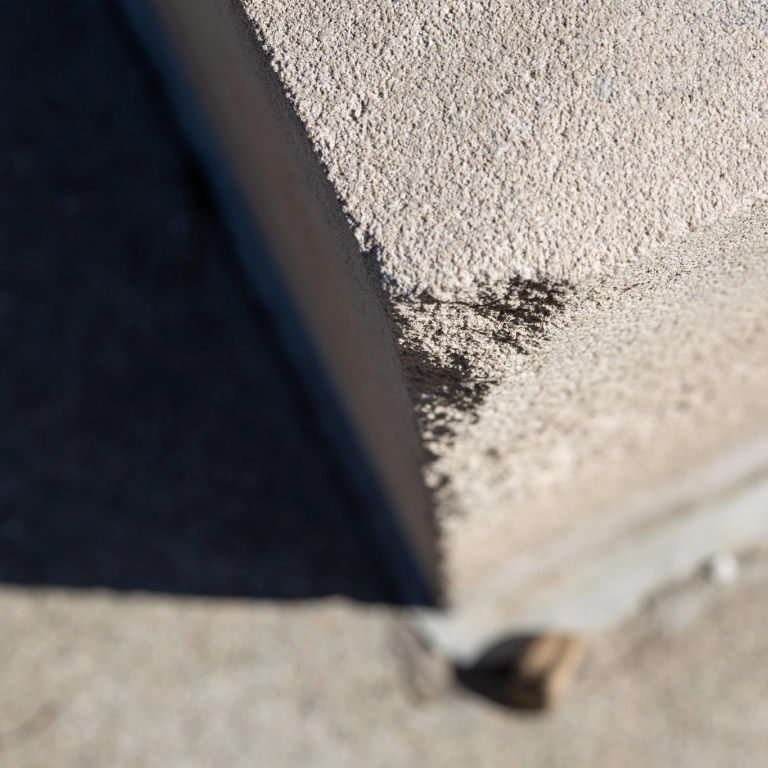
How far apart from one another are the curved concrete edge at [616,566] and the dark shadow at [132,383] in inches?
14.8

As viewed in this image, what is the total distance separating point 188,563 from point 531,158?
2.38 m

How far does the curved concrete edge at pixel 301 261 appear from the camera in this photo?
155cm

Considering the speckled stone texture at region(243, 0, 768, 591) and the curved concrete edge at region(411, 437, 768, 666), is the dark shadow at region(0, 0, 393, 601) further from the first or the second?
the speckled stone texture at region(243, 0, 768, 591)

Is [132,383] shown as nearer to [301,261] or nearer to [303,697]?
[301,261]

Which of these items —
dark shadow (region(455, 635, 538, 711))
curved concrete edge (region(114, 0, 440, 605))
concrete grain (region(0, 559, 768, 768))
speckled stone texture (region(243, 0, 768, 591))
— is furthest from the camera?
dark shadow (region(455, 635, 538, 711))

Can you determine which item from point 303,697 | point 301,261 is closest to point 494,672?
point 303,697

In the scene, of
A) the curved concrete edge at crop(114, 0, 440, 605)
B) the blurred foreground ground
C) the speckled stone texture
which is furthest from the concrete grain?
the speckled stone texture

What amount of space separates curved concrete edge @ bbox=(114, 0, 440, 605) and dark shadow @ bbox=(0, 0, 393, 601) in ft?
0.30

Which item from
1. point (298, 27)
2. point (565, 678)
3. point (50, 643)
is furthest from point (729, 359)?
point (50, 643)

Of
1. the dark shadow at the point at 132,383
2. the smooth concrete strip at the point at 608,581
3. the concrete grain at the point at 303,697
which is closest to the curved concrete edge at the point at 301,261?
the dark shadow at the point at 132,383

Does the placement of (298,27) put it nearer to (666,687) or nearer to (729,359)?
(729,359)

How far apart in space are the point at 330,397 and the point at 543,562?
107cm

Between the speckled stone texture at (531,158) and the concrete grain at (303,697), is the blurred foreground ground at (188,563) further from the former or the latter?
the speckled stone texture at (531,158)

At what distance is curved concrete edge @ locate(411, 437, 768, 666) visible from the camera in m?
2.94
